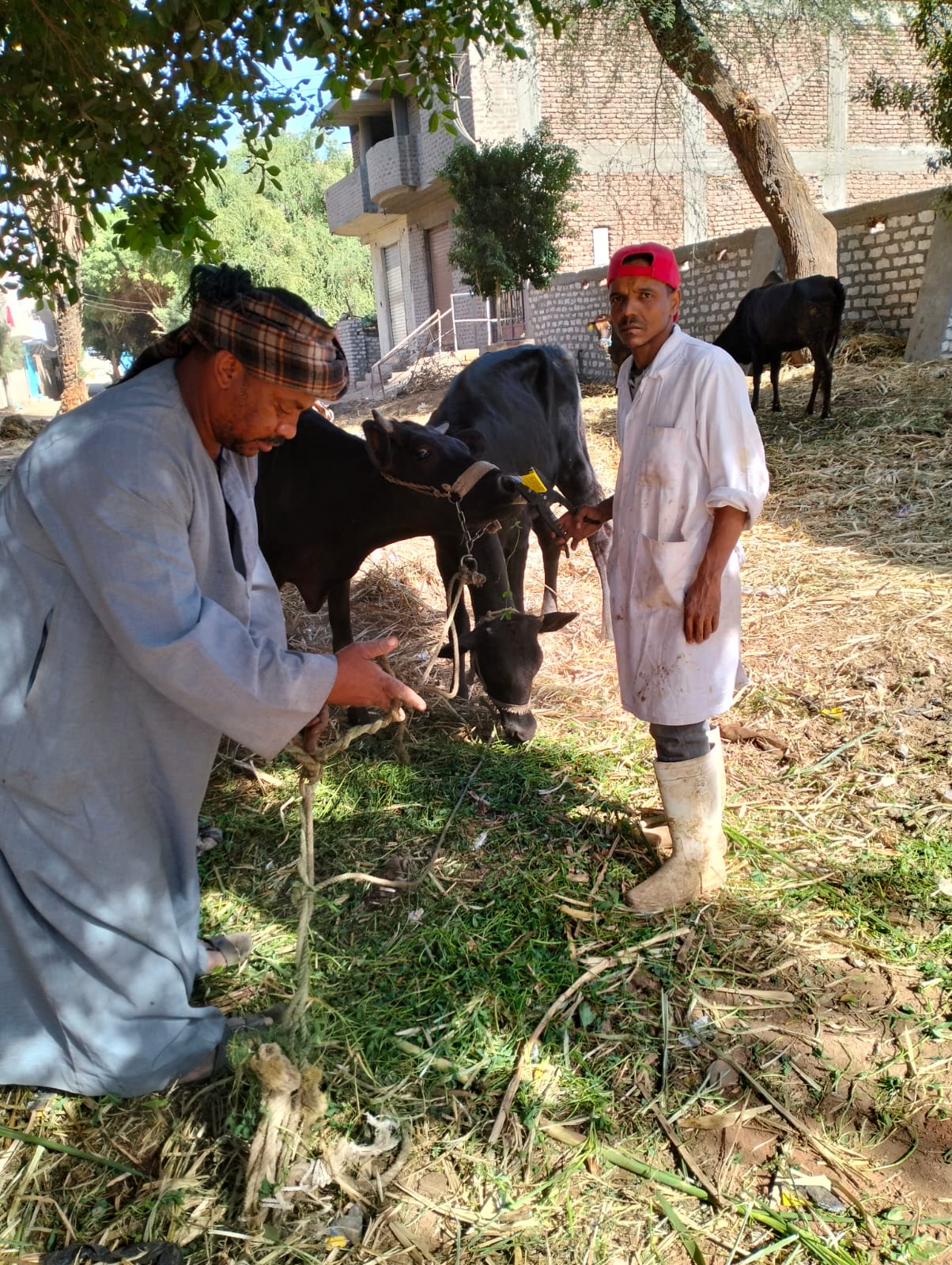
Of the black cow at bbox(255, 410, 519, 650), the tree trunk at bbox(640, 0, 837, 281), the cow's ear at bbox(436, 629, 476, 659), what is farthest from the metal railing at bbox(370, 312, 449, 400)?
the cow's ear at bbox(436, 629, 476, 659)

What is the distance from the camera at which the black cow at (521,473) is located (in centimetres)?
443

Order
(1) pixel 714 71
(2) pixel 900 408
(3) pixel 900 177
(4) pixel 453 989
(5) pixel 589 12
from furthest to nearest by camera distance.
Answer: (3) pixel 900 177 → (5) pixel 589 12 → (1) pixel 714 71 → (2) pixel 900 408 → (4) pixel 453 989

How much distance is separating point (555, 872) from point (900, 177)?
30.3 m

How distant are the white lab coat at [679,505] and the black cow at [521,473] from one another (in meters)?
1.21

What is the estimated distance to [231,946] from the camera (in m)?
3.05

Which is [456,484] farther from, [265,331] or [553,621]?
[265,331]

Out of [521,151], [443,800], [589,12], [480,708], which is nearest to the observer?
[443,800]

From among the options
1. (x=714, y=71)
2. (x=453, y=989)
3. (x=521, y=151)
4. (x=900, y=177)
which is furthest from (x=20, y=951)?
(x=900, y=177)

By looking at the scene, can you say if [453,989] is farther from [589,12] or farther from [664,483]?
[589,12]

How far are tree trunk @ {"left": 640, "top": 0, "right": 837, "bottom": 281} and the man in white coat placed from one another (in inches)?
410

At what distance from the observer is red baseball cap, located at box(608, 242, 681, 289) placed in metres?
2.88

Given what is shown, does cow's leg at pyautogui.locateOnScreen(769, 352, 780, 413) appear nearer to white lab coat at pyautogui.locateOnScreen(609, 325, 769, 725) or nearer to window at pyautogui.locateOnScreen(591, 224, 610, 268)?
white lab coat at pyautogui.locateOnScreen(609, 325, 769, 725)

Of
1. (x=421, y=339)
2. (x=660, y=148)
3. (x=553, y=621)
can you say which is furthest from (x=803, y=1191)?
(x=421, y=339)

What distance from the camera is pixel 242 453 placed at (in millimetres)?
2357
